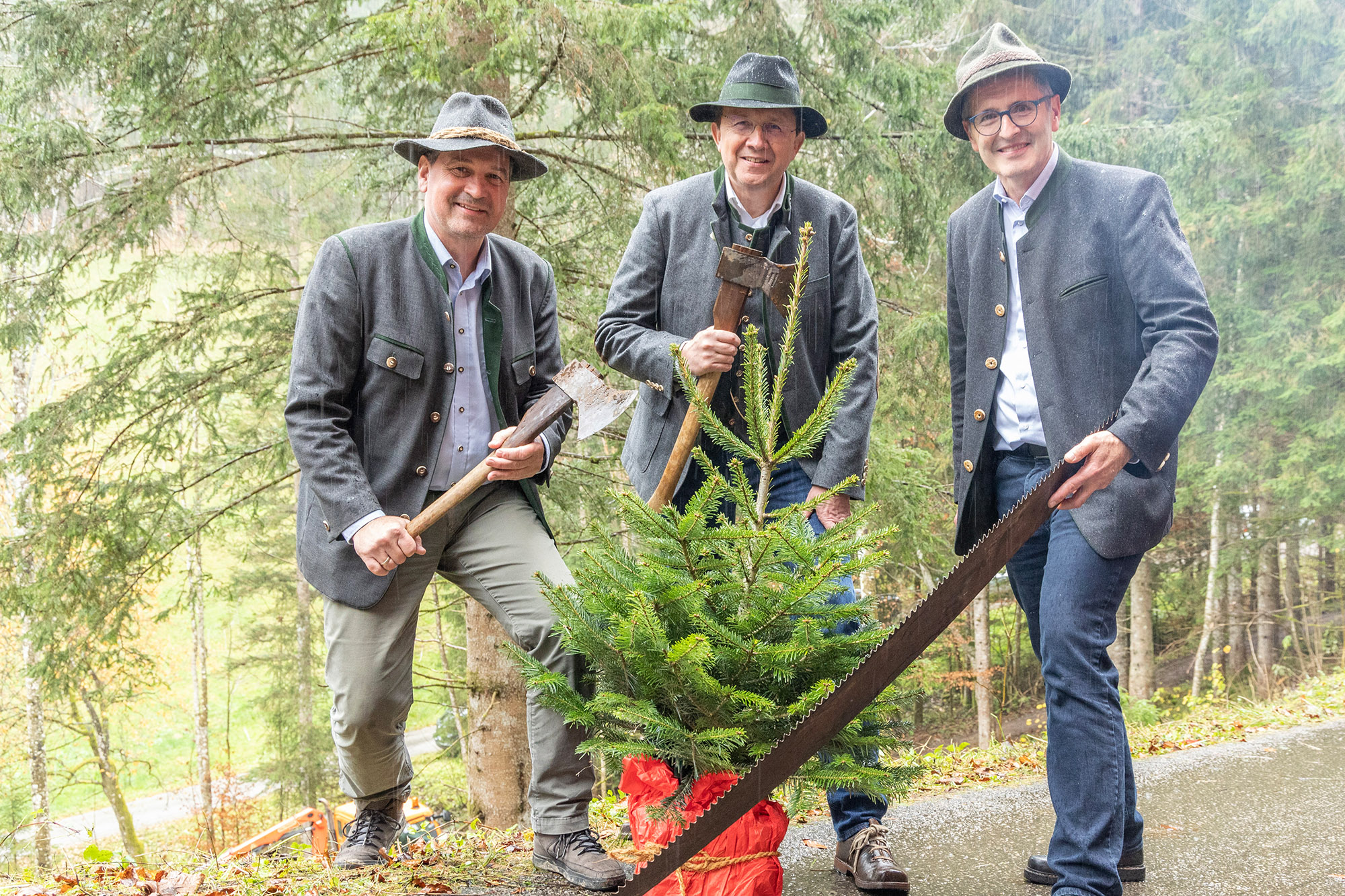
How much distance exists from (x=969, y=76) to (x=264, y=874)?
3621mm

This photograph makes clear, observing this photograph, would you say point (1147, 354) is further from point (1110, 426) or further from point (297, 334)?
point (297, 334)

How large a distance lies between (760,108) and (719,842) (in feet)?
7.71

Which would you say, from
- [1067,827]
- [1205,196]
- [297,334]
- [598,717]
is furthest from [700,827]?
[1205,196]

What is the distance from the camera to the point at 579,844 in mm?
3301

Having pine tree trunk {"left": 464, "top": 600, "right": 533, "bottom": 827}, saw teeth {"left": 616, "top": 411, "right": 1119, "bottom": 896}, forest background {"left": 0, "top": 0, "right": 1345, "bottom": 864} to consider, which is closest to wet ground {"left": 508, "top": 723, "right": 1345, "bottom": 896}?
saw teeth {"left": 616, "top": 411, "right": 1119, "bottom": 896}

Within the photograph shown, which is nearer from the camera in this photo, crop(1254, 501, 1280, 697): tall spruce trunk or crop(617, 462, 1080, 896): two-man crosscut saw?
crop(617, 462, 1080, 896): two-man crosscut saw

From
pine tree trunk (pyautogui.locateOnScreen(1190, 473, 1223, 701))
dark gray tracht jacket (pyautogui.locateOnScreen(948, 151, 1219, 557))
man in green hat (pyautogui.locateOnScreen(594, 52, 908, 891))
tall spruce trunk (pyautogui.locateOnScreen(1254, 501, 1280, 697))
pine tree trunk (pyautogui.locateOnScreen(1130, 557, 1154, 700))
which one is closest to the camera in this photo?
dark gray tracht jacket (pyautogui.locateOnScreen(948, 151, 1219, 557))

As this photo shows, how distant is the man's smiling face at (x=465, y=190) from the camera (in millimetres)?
3477

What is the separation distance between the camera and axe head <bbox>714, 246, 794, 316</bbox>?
10.5 feet

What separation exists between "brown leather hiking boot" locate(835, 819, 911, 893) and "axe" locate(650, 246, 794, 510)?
131 cm

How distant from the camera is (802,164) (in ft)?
23.9

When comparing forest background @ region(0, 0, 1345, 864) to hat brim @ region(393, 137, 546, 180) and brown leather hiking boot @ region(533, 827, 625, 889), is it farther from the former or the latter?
brown leather hiking boot @ region(533, 827, 625, 889)

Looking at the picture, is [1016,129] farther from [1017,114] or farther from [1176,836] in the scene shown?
[1176,836]

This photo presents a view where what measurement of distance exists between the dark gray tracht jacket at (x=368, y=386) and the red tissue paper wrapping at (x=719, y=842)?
135 centimetres
